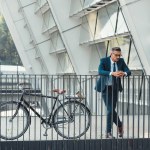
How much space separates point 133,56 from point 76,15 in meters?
7.41

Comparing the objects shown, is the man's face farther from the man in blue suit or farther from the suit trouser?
the suit trouser

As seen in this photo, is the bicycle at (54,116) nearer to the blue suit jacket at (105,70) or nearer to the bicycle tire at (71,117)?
the bicycle tire at (71,117)

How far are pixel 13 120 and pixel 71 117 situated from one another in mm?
1317

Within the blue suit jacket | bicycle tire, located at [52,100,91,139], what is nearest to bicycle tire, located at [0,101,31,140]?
bicycle tire, located at [52,100,91,139]

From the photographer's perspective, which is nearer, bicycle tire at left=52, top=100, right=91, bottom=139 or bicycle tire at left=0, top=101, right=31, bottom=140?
bicycle tire at left=0, top=101, right=31, bottom=140

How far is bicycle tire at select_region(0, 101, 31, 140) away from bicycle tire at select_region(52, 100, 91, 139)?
67 centimetres

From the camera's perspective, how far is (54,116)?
38.8 ft

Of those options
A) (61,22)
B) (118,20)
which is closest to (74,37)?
(61,22)

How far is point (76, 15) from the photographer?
27.5m

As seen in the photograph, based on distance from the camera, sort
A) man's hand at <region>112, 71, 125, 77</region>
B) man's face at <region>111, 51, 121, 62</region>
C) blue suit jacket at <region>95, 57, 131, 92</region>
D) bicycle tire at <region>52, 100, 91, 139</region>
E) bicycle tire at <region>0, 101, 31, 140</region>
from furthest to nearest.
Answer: bicycle tire at <region>52, 100, 91, 139</region> < bicycle tire at <region>0, 101, 31, 140</region> < blue suit jacket at <region>95, 57, 131, 92</region> < man's face at <region>111, 51, 121, 62</region> < man's hand at <region>112, 71, 125, 77</region>

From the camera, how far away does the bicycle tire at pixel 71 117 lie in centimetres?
1169

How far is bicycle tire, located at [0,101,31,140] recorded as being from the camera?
37.7ft

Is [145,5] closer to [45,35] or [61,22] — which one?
[61,22]

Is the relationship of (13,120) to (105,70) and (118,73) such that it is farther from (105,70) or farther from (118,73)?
(118,73)
